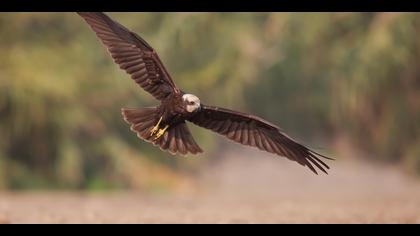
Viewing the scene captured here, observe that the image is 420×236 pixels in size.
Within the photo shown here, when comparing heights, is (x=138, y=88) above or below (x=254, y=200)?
above

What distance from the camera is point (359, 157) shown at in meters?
13.4

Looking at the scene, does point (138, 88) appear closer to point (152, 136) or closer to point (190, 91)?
point (190, 91)

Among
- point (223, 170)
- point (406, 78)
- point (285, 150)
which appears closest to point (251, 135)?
point (285, 150)

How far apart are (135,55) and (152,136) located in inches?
20.1

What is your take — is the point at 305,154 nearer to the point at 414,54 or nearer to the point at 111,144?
the point at 414,54

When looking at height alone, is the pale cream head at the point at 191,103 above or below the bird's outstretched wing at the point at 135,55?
below

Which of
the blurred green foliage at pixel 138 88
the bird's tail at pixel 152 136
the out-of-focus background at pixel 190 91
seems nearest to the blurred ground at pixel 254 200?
the out-of-focus background at pixel 190 91

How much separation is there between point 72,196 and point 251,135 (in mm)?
4993

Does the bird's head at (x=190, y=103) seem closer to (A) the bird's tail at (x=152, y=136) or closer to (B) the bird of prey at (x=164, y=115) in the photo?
(B) the bird of prey at (x=164, y=115)

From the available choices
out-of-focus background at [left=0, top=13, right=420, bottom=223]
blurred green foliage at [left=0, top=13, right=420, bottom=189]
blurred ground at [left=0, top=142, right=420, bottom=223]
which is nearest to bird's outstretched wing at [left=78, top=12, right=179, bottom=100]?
blurred ground at [left=0, top=142, right=420, bottom=223]

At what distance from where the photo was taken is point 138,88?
1128 cm

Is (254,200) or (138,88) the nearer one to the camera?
(254,200)

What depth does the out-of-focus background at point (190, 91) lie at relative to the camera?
9.91 meters

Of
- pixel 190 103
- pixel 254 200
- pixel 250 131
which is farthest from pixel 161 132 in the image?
pixel 254 200
